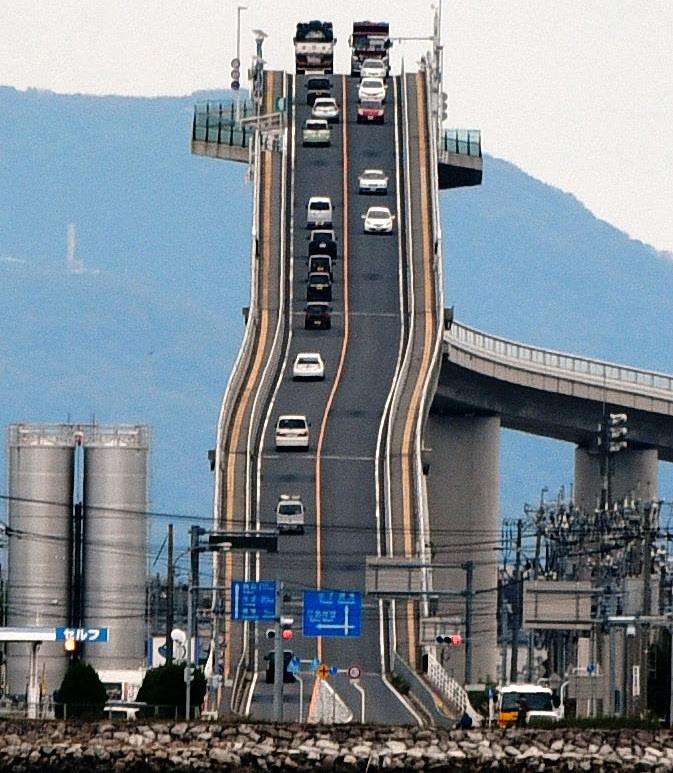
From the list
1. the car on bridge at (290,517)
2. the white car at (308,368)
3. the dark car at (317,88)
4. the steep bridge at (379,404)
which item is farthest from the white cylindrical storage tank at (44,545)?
the dark car at (317,88)

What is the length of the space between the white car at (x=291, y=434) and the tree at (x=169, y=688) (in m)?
22.6

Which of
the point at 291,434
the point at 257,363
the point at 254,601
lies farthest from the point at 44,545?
the point at 254,601

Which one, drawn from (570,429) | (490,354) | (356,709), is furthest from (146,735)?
(570,429)

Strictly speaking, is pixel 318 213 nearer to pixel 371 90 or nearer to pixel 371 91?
pixel 371 91

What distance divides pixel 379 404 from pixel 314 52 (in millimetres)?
47579

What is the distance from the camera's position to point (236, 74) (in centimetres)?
18675

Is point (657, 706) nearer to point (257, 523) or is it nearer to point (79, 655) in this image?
point (257, 523)

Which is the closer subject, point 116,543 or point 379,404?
point 379,404

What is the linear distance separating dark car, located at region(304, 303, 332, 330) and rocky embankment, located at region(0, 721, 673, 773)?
72.4 meters

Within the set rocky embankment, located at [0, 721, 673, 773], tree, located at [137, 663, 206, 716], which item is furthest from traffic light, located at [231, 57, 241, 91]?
Result: rocky embankment, located at [0, 721, 673, 773]

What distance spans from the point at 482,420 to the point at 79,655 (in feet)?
120

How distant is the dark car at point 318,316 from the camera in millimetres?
154375

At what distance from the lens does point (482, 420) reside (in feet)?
575

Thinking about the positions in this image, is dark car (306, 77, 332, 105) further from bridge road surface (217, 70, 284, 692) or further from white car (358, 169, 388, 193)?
white car (358, 169, 388, 193)
